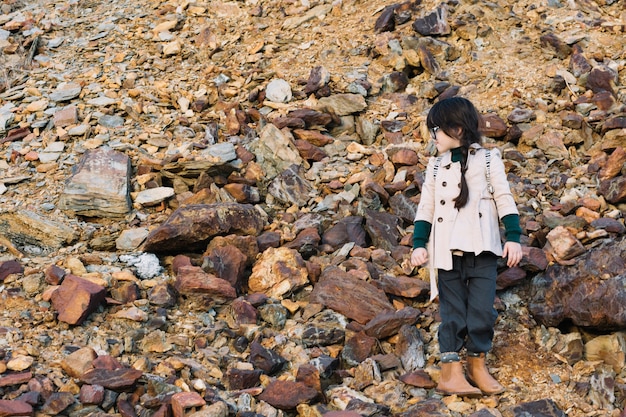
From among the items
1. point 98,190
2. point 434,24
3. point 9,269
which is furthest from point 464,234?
point 434,24

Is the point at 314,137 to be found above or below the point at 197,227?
below

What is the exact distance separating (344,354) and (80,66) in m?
6.45

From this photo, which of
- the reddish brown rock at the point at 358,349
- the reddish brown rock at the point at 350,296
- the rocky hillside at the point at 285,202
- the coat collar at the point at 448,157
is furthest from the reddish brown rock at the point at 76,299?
the coat collar at the point at 448,157

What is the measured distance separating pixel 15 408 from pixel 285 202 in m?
3.34

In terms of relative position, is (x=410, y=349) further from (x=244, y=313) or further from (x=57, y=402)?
(x=57, y=402)

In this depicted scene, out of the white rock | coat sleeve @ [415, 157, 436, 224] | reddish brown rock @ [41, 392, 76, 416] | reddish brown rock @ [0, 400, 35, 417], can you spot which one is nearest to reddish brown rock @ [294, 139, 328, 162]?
the white rock

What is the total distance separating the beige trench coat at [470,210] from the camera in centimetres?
389

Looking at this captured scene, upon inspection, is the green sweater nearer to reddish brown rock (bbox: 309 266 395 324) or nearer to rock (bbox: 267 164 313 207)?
reddish brown rock (bbox: 309 266 395 324)

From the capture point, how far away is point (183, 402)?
12.3 ft

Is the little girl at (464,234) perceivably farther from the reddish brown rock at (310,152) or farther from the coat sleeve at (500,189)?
the reddish brown rock at (310,152)

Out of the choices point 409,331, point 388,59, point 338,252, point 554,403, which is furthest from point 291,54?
point 554,403

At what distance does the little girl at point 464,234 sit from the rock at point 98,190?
336 centimetres

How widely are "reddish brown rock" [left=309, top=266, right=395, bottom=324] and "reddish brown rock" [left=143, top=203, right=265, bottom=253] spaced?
1.03 meters

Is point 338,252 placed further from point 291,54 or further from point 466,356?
point 291,54
